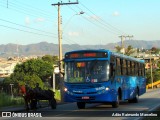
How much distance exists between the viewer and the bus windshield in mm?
23188

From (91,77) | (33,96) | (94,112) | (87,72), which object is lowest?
(94,112)

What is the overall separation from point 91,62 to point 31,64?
49.9m

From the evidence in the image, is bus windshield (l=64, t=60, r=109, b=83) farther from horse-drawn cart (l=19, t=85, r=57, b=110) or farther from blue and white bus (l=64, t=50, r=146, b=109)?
horse-drawn cart (l=19, t=85, r=57, b=110)

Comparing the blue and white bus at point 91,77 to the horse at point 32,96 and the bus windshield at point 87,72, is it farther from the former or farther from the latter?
the horse at point 32,96

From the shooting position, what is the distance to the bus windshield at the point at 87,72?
23188mm

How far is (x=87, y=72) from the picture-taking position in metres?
23.2

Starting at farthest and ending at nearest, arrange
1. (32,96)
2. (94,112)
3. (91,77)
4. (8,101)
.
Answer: (8,101) → (32,96) → (91,77) → (94,112)

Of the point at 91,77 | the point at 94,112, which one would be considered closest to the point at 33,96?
the point at 91,77

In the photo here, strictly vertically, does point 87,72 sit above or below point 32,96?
above

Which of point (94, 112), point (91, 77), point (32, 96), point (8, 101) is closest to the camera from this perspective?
point (94, 112)

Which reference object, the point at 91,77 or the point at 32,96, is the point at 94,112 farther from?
the point at 32,96

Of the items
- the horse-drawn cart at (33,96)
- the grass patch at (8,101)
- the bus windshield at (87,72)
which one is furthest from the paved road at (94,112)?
the grass patch at (8,101)

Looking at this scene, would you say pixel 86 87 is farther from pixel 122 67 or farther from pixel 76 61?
pixel 122 67

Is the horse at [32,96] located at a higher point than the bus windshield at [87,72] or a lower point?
lower
